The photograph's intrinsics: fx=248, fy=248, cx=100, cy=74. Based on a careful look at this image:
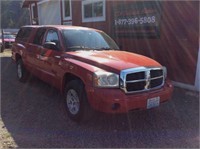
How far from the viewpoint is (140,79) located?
162 inches

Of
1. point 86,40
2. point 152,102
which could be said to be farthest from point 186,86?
point 86,40

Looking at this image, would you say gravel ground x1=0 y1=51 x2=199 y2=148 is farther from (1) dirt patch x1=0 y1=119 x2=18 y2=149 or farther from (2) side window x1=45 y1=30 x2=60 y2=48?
(2) side window x1=45 y1=30 x2=60 y2=48

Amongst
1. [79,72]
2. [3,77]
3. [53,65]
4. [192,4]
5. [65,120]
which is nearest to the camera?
[79,72]

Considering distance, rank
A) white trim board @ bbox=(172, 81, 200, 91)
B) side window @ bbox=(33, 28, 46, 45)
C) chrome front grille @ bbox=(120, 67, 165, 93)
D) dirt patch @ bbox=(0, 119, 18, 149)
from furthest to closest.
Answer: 1. white trim board @ bbox=(172, 81, 200, 91)
2. side window @ bbox=(33, 28, 46, 45)
3. chrome front grille @ bbox=(120, 67, 165, 93)
4. dirt patch @ bbox=(0, 119, 18, 149)

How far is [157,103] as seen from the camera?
4.28 metres

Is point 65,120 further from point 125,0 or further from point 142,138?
point 125,0

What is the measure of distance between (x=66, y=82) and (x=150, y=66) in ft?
5.46

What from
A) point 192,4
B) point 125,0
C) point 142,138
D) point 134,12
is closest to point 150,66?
point 142,138

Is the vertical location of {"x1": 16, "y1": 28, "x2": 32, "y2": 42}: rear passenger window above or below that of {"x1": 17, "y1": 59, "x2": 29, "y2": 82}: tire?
above

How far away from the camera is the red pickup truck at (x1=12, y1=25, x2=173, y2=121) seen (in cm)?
390

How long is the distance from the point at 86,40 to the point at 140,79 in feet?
5.93

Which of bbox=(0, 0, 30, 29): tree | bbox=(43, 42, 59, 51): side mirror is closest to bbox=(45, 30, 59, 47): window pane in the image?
bbox=(43, 42, 59, 51): side mirror

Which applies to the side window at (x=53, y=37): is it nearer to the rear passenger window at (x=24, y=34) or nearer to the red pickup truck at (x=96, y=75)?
the red pickup truck at (x=96, y=75)

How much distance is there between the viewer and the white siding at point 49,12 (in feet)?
51.5
